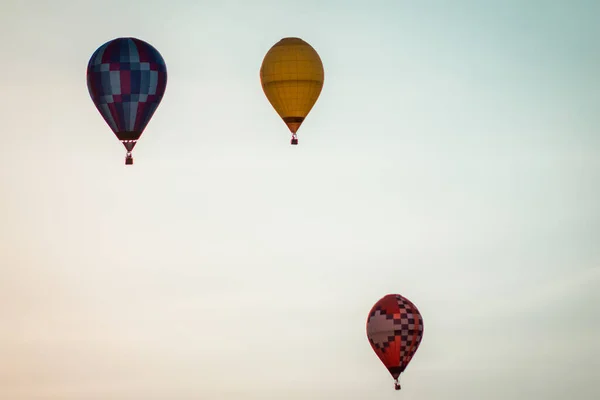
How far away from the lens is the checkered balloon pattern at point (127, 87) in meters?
76.6

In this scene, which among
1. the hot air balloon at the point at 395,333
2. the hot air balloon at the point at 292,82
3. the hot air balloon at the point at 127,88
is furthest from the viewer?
the hot air balloon at the point at 395,333

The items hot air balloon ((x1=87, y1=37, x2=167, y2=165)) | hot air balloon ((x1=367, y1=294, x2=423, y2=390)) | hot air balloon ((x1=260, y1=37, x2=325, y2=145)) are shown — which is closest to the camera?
hot air balloon ((x1=87, y1=37, x2=167, y2=165))

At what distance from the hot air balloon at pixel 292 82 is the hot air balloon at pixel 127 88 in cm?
497

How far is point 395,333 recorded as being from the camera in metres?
84.8

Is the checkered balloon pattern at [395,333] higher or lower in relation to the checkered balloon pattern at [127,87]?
lower

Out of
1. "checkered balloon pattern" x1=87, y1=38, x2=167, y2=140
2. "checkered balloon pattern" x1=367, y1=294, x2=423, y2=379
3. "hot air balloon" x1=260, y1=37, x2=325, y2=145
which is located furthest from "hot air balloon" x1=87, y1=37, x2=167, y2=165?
"checkered balloon pattern" x1=367, y1=294, x2=423, y2=379

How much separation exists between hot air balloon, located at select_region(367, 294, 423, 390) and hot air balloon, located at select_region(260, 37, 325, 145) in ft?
30.4

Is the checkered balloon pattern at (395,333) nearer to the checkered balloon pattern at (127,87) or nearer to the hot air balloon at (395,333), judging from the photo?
the hot air balloon at (395,333)

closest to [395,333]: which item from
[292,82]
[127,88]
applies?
[292,82]

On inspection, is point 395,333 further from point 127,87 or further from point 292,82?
point 127,87

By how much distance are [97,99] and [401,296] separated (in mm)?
17137

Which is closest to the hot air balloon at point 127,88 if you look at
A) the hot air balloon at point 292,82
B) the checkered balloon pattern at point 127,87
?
the checkered balloon pattern at point 127,87

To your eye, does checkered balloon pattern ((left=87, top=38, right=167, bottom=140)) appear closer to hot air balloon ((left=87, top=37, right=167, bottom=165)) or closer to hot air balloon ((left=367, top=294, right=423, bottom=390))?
hot air balloon ((left=87, top=37, right=167, bottom=165))

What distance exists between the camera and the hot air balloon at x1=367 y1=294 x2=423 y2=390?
Answer: 84688 millimetres
